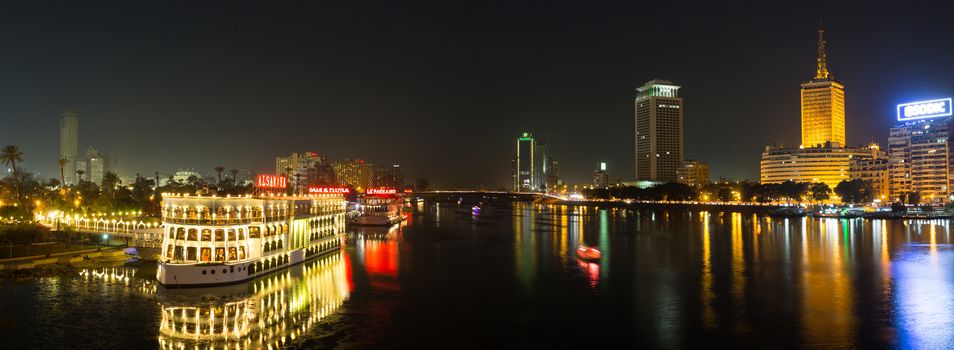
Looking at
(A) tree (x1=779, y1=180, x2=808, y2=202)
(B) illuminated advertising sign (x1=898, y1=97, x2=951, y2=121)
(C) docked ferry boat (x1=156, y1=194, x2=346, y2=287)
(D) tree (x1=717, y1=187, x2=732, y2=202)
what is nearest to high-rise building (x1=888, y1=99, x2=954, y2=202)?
(B) illuminated advertising sign (x1=898, y1=97, x2=951, y2=121)

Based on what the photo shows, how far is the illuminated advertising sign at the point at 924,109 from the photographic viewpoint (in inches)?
5531

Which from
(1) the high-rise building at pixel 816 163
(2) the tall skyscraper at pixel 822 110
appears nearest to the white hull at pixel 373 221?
(1) the high-rise building at pixel 816 163

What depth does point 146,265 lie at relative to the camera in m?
48.6

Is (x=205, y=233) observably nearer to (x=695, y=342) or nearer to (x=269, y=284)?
(x=269, y=284)

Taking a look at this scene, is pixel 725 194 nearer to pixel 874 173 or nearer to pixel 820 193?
pixel 820 193

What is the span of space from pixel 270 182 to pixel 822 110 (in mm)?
192435

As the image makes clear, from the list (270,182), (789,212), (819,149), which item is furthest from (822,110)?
(270,182)

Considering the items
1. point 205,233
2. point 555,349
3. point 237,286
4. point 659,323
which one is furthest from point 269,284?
point 659,323

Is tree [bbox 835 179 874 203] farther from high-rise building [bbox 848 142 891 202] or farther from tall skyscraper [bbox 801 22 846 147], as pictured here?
tall skyscraper [bbox 801 22 846 147]

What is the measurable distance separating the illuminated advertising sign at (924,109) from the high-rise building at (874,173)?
46.4ft

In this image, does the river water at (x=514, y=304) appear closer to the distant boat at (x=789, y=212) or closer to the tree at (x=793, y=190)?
the distant boat at (x=789, y=212)

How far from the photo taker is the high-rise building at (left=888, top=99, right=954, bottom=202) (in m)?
139

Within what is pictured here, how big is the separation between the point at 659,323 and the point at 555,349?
785 centimetres

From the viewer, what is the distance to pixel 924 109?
5679 inches
